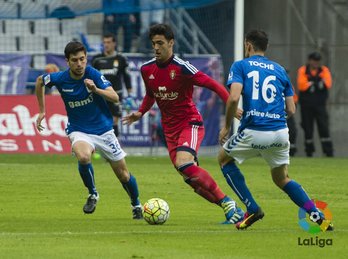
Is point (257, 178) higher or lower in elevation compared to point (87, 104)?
lower

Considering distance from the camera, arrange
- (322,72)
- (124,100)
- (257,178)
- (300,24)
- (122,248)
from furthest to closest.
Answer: (300,24)
(322,72)
(124,100)
(257,178)
(122,248)

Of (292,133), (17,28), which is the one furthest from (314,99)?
(17,28)

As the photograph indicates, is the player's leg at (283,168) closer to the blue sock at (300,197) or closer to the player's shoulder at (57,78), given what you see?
the blue sock at (300,197)

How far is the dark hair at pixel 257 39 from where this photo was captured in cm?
1112

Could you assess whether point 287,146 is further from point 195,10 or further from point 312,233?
point 195,10

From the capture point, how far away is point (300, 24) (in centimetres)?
2730

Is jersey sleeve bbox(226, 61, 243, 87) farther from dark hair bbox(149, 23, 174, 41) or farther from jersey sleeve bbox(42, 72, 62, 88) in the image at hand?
jersey sleeve bbox(42, 72, 62, 88)

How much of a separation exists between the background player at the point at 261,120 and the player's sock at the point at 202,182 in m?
0.59

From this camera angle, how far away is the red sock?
38.7 feet

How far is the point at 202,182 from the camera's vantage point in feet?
38.7

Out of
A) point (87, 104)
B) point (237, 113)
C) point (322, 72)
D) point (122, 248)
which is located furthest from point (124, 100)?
point (122, 248)

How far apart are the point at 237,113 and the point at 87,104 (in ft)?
6.82

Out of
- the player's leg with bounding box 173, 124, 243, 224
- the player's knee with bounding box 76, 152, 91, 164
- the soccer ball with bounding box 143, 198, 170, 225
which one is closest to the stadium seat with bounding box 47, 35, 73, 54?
the player's knee with bounding box 76, 152, 91, 164

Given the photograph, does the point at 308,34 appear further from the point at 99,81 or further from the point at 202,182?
the point at 202,182
